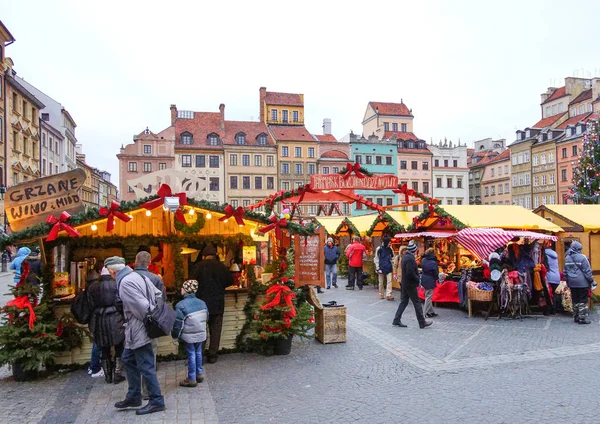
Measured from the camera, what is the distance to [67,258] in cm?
880

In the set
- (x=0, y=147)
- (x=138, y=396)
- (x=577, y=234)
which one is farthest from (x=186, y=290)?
(x=0, y=147)

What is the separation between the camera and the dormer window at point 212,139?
183ft

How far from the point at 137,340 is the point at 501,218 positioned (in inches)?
468

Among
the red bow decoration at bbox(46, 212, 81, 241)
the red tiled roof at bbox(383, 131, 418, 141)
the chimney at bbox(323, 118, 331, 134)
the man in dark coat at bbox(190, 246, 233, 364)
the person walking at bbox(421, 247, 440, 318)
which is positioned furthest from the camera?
the chimney at bbox(323, 118, 331, 134)

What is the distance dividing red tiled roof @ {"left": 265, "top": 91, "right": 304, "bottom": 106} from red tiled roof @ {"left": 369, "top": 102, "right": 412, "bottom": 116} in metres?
9.68

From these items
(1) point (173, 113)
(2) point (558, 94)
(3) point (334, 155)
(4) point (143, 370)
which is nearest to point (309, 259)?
(4) point (143, 370)

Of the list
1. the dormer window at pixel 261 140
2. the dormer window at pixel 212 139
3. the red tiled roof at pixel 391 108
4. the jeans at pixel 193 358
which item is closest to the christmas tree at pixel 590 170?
the jeans at pixel 193 358

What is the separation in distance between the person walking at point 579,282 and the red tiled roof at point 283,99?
51.9 metres

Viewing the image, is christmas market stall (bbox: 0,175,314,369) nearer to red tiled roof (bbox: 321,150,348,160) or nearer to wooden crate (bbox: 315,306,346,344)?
wooden crate (bbox: 315,306,346,344)

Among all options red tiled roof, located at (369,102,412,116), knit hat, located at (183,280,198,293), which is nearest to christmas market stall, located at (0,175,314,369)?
knit hat, located at (183,280,198,293)

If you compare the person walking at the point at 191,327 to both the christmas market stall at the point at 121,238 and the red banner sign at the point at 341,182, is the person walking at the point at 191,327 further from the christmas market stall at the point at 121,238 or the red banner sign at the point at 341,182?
the red banner sign at the point at 341,182

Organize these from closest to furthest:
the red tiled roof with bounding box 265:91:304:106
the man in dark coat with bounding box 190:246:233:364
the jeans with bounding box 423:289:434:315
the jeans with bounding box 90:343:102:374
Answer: the jeans with bounding box 90:343:102:374 < the man in dark coat with bounding box 190:246:233:364 < the jeans with bounding box 423:289:434:315 < the red tiled roof with bounding box 265:91:304:106

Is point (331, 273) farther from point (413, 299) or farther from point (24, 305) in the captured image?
point (24, 305)

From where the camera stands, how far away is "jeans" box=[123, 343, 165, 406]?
5672mm
